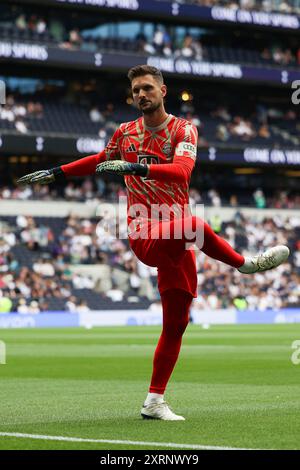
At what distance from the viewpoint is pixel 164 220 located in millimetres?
8859

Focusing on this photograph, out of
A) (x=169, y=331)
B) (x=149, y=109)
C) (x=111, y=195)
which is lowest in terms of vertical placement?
(x=169, y=331)

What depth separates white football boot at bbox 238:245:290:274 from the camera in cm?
880

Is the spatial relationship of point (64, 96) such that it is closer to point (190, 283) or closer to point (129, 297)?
point (129, 297)

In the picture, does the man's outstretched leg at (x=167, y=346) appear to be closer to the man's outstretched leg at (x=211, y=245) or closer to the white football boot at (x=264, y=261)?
the man's outstretched leg at (x=211, y=245)

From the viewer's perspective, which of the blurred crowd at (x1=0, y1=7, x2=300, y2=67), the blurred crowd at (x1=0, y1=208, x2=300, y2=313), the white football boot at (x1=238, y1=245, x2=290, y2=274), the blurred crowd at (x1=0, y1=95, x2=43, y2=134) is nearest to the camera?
the white football boot at (x1=238, y1=245, x2=290, y2=274)

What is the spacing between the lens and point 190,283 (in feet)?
29.5

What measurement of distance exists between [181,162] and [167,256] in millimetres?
806

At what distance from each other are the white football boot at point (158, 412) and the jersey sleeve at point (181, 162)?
1934mm

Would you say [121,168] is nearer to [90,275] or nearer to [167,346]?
[167,346]

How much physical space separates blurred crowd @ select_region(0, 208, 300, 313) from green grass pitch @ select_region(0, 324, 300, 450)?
46.4 feet

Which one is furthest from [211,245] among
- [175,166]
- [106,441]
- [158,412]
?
[106,441]

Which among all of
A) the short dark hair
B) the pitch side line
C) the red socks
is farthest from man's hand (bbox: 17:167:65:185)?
the pitch side line

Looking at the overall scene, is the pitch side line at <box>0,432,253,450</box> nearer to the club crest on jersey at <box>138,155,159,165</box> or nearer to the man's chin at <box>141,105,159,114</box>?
the club crest on jersey at <box>138,155,159,165</box>
